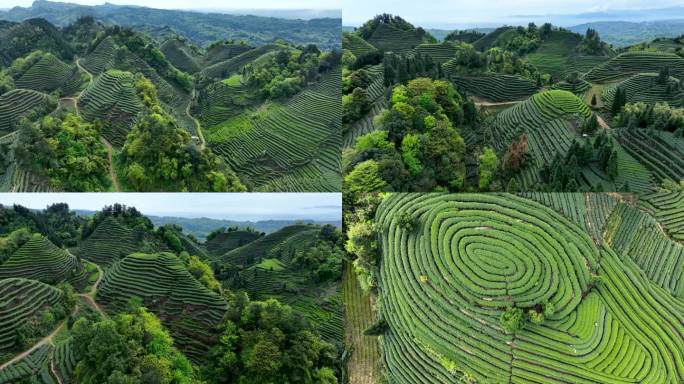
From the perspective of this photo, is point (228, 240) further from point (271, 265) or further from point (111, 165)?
point (111, 165)

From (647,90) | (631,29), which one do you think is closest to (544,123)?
(647,90)

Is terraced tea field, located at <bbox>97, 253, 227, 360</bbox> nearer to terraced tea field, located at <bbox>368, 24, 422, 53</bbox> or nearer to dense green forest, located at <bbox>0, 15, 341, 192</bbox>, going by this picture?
dense green forest, located at <bbox>0, 15, 341, 192</bbox>

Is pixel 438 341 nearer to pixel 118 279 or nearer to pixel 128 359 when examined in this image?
pixel 128 359

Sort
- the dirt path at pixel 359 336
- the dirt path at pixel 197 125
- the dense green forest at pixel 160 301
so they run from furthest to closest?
the dirt path at pixel 197 125 < the dirt path at pixel 359 336 < the dense green forest at pixel 160 301

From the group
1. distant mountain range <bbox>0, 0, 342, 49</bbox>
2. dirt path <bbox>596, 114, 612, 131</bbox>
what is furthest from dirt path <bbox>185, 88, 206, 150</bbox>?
dirt path <bbox>596, 114, 612, 131</bbox>

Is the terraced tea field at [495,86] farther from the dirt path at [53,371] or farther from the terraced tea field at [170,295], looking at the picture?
the dirt path at [53,371]

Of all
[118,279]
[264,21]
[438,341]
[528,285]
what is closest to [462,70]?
[264,21]

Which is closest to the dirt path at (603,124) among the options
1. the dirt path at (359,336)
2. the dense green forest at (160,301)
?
the dense green forest at (160,301)
